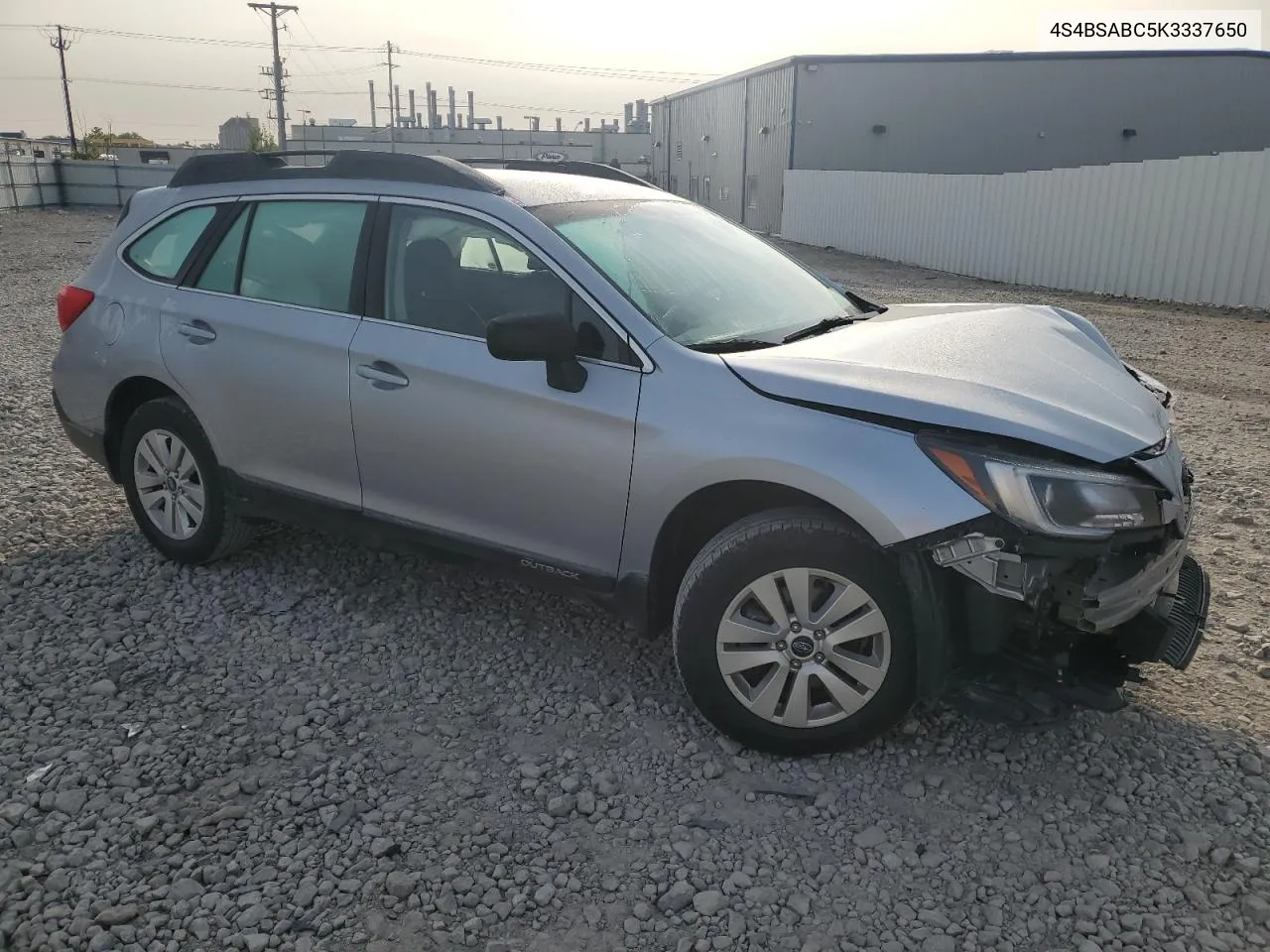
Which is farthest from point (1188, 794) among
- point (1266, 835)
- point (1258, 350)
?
point (1258, 350)

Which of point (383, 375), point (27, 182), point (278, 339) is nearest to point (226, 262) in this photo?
point (278, 339)

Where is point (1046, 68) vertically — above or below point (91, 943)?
above

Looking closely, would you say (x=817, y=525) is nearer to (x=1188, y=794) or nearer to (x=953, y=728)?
(x=953, y=728)

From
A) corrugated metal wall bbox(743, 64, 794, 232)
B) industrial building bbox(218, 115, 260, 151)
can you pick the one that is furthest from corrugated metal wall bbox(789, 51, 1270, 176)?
industrial building bbox(218, 115, 260, 151)

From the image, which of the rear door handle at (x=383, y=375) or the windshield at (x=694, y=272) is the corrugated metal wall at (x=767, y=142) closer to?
the windshield at (x=694, y=272)

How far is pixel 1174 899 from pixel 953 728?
87cm

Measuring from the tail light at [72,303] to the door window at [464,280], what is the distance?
6.07 feet

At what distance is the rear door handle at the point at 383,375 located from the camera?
12.2 ft

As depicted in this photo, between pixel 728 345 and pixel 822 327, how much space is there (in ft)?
1.90

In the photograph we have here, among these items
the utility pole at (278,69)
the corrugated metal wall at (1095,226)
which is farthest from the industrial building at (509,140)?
the corrugated metal wall at (1095,226)

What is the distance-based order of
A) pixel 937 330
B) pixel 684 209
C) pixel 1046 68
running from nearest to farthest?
pixel 937 330 → pixel 684 209 → pixel 1046 68

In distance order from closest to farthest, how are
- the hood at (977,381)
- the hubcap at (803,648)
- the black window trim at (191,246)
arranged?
the hood at (977,381)
the hubcap at (803,648)
the black window trim at (191,246)

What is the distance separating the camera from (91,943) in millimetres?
2475

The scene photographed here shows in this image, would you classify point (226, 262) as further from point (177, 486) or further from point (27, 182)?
point (27, 182)
